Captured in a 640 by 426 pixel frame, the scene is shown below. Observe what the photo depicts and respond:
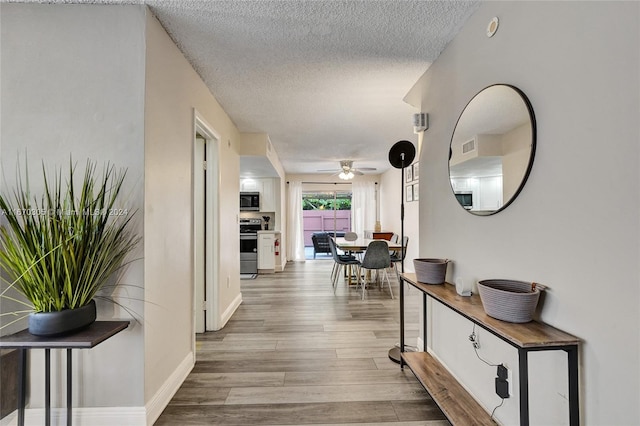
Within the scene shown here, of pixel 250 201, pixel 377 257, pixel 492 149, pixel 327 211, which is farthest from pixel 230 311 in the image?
pixel 327 211

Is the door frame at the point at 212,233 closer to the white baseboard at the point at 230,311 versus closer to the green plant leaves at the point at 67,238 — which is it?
the white baseboard at the point at 230,311

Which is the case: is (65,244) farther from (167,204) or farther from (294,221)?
(294,221)

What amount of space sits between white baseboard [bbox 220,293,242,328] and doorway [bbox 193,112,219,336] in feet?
0.43

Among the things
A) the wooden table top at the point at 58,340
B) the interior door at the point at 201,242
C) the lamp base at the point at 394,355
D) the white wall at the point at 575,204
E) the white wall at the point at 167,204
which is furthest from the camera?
the interior door at the point at 201,242

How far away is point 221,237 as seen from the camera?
3.08 metres

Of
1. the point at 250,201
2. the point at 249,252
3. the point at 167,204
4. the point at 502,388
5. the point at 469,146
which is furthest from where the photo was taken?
the point at 250,201

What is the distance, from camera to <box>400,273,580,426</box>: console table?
100 centimetres

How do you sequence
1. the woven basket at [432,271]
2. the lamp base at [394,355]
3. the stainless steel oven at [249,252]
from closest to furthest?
the woven basket at [432,271], the lamp base at [394,355], the stainless steel oven at [249,252]

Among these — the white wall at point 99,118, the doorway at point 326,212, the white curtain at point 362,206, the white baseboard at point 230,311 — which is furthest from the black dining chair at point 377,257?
the doorway at point 326,212

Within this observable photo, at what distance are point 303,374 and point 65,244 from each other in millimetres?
1725

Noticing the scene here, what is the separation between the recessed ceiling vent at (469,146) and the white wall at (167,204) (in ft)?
6.21

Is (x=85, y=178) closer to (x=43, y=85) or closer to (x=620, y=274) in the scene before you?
(x=43, y=85)

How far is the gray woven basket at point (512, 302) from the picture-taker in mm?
1127

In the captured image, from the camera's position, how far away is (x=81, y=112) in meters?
1.58
